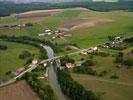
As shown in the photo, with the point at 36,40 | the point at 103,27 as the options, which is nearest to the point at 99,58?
the point at 36,40

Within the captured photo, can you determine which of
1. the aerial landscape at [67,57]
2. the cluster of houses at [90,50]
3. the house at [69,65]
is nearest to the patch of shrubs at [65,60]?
the aerial landscape at [67,57]

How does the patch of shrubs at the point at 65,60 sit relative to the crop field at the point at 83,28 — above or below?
above

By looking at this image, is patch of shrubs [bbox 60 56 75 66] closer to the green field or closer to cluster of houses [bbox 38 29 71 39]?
the green field

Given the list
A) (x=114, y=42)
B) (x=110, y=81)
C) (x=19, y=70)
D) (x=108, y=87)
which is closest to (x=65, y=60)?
(x=19, y=70)

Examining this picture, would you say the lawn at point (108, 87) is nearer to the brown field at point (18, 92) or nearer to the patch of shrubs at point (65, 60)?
the brown field at point (18, 92)

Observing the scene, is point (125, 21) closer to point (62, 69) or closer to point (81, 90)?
point (62, 69)

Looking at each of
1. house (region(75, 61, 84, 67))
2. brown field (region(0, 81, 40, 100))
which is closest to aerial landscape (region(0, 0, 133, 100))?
brown field (region(0, 81, 40, 100))

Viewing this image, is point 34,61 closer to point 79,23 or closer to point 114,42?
point 114,42

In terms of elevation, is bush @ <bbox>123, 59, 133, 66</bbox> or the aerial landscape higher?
bush @ <bbox>123, 59, 133, 66</bbox>
